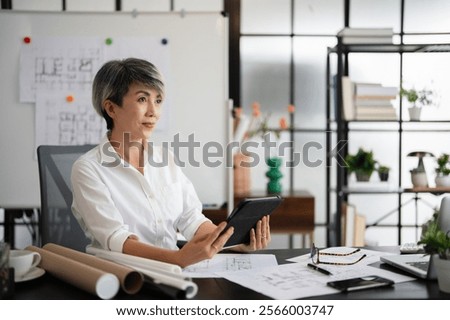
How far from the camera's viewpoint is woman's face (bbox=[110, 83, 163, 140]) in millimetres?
1655

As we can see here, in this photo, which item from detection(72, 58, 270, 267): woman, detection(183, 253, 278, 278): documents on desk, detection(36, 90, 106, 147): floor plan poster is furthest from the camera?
detection(36, 90, 106, 147): floor plan poster

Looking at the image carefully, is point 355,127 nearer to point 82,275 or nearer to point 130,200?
point 130,200

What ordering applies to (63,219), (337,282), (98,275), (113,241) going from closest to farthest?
(98,275) → (337,282) → (113,241) → (63,219)

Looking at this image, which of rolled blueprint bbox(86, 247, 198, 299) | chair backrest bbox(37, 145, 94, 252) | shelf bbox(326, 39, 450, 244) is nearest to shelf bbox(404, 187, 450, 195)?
shelf bbox(326, 39, 450, 244)

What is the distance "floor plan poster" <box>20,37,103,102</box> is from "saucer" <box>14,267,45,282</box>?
198 centimetres

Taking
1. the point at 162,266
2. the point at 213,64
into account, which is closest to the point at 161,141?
the point at 213,64

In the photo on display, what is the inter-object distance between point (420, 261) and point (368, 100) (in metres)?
1.97

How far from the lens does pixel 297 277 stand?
3.94ft

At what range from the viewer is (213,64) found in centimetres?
309

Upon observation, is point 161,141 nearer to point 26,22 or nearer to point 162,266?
point 26,22

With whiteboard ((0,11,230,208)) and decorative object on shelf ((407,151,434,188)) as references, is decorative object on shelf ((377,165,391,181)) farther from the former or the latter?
whiteboard ((0,11,230,208))

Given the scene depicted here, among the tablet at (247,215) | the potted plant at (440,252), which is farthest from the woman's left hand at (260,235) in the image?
the potted plant at (440,252)

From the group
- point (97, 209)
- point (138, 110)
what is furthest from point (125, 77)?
point (97, 209)

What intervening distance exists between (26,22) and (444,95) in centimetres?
243
